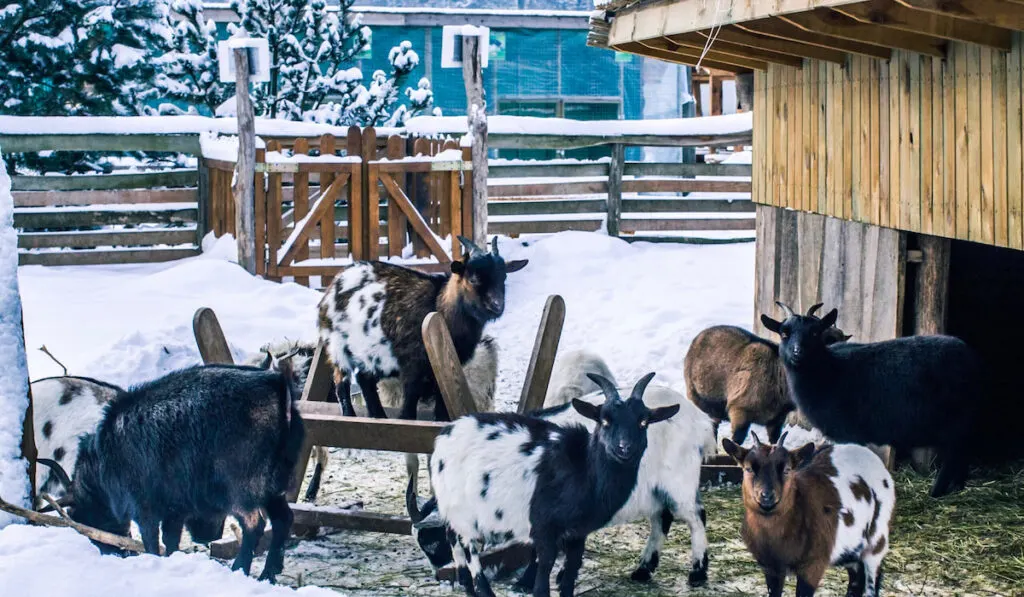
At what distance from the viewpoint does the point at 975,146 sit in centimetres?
697

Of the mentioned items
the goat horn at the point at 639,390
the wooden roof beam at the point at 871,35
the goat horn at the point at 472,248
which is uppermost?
the wooden roof beam at the point at 871,35

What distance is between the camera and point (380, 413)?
744 cm

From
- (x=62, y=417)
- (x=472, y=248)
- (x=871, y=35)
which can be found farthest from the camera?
(x=472, y=248)

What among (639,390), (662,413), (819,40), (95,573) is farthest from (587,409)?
(819,40)

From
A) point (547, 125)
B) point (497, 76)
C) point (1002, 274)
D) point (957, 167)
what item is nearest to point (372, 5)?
point (497, 76)

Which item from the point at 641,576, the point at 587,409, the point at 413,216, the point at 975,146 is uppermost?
the point at 975,146

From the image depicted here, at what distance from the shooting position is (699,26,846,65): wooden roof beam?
8.48m

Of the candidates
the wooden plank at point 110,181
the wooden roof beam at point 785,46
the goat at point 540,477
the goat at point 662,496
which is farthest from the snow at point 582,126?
the goat at point 540,477

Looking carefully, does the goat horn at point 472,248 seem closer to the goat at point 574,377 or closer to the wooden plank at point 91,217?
the goat at point 574,377

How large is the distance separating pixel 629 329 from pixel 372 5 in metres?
13.7

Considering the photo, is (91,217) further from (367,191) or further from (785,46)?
(785,46)

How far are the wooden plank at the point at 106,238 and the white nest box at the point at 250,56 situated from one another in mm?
3607

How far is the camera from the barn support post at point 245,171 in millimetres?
14938

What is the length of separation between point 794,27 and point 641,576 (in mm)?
3598
